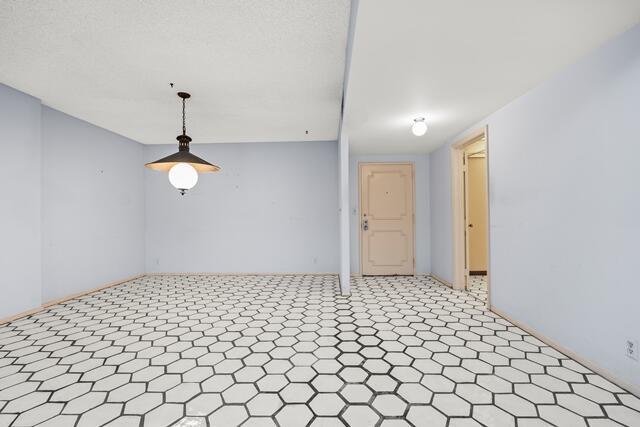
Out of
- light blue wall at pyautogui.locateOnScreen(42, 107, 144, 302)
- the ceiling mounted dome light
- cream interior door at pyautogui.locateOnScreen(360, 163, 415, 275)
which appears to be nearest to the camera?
the ceiling mounted dome light

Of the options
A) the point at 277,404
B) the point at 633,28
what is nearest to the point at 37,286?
the point at 277,404

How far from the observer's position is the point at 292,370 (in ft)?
6.83

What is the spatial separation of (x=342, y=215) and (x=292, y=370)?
96.2 inches

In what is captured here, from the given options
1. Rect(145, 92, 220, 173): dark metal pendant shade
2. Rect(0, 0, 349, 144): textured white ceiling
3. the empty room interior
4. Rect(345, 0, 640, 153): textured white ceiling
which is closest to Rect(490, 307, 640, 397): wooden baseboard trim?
the empty room interior

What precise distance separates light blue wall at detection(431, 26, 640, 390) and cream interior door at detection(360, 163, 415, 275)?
2267 millimetres

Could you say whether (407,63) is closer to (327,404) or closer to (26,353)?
(327,404)

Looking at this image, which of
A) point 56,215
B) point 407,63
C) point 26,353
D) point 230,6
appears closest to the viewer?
point 230,6

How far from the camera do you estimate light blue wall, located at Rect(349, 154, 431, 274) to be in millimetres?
5449

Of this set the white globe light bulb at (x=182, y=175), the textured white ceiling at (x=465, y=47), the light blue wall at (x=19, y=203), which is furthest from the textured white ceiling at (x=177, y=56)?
the white globe light bulb at (x=182, y=175)

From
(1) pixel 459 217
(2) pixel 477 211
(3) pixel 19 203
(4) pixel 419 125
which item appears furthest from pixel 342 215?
(3) pixel 19 203

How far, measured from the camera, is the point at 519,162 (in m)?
2.88

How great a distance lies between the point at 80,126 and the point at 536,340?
639 centimetres

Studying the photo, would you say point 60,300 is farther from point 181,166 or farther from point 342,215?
point 342,215

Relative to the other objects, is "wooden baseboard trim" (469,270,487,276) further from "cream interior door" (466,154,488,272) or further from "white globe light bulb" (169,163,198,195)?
"white globe light bulb" (169,163,198,195)
